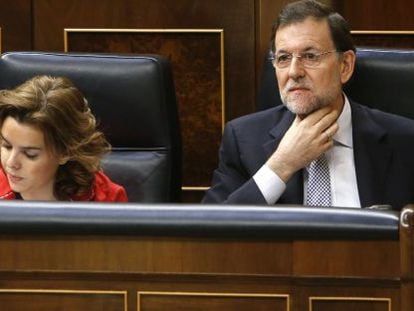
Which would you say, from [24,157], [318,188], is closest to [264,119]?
[318,188]

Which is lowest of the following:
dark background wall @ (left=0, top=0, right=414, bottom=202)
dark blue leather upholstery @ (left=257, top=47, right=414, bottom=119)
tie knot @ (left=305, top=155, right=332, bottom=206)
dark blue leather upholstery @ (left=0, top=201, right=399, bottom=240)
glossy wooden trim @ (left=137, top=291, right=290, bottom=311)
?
glossy wooden trim @ (left=137, top=291, right=290, bottom=311)

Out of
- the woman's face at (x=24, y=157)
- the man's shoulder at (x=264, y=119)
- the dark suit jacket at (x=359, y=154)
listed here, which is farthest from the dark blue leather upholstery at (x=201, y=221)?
the man's shoulder at (x=264, y=119)

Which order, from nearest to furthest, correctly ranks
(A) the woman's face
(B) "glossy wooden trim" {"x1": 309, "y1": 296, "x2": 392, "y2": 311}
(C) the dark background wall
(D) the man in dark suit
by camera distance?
(B) "glossy wooden trim" {"x1": 309, "y1": 296, "x2": 392, "y2": 311} < (A) the woman's face < (D) the man in dark suit < (C) the dark background wall

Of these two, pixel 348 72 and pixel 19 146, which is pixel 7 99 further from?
pixel 348 72

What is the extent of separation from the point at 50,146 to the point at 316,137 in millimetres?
410

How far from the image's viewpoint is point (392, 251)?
1.17m

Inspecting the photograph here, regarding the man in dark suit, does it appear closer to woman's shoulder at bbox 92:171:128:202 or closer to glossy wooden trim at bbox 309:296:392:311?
woman's shoulder at bbox 92:171:128:202

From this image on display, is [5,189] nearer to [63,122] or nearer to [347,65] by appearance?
[63,122]

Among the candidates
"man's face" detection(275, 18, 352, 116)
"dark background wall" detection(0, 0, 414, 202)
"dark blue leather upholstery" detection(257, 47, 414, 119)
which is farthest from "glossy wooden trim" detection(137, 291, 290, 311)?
"dark background wall" detection(0, 0, 414, 202)

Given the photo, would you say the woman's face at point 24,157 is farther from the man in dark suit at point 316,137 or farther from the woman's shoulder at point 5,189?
the man in dark suit at point 316,137

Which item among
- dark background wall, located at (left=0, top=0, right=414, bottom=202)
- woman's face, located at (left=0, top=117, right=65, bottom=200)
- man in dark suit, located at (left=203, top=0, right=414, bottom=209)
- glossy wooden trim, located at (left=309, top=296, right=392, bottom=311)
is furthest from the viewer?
dark background wall, located at (left=0, top=0, right=414, bottom=202)

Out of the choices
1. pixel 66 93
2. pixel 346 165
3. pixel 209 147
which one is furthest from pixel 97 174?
pixel 209 147

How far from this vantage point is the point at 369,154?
1.88m

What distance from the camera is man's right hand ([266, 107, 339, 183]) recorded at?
1827 mm
